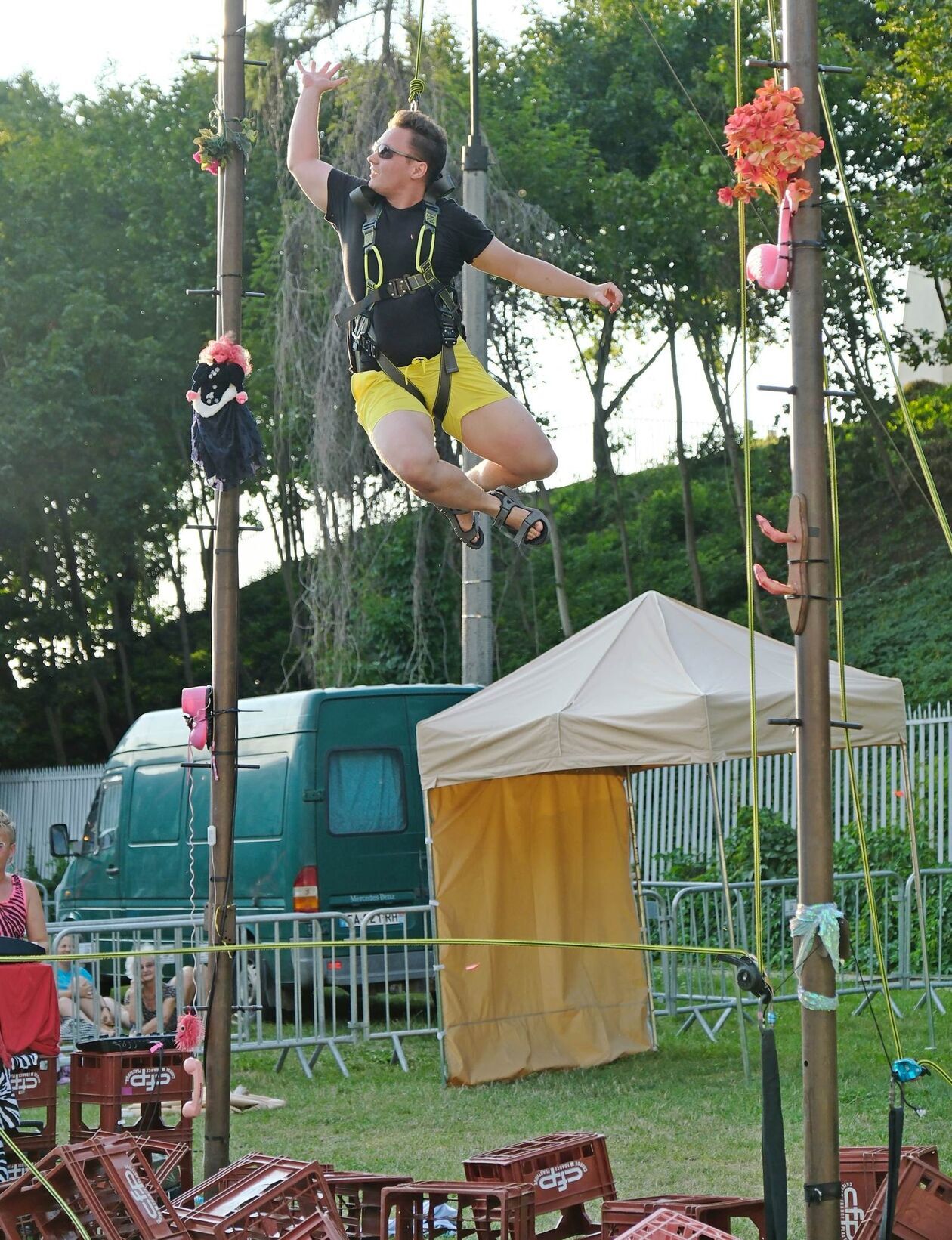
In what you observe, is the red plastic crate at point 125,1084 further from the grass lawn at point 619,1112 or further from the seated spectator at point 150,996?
the seated spectator at point 150,996

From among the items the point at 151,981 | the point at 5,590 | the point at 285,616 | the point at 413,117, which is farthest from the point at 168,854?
the point at 285,616

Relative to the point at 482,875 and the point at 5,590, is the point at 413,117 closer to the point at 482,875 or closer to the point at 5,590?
the point at 482,875

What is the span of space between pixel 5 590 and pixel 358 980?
53.5 ft

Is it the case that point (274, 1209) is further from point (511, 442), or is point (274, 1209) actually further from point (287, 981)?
point (287, 981)

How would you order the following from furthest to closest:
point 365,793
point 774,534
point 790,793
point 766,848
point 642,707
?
point 790,793, point 766,848, point 365,793, point 642,707, point 774,534

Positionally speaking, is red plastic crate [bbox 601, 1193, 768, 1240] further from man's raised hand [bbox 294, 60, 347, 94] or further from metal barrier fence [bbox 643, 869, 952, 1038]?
metal barrier fence [bbox 643, 869, 952, 1038]

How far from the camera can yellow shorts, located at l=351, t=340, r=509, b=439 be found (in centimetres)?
433

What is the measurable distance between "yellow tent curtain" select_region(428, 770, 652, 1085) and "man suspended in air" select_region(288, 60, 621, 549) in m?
4.71

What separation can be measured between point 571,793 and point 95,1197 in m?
5.49

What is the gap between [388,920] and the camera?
377 inches

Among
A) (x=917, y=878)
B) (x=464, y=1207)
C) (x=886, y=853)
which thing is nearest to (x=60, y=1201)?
(x=464, y=1207)

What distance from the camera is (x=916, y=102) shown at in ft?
50.0

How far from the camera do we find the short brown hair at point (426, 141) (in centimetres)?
427

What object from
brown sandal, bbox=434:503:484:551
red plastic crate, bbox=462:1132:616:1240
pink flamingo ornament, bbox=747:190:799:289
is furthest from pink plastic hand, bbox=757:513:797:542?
red plastic crate, bbox=462:1132:616:1240
